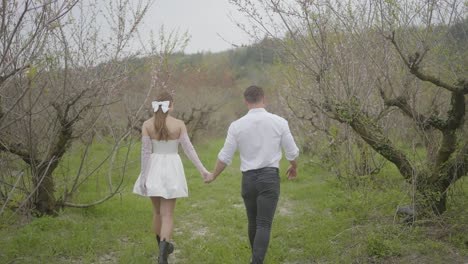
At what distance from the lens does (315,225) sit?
22.0 feet

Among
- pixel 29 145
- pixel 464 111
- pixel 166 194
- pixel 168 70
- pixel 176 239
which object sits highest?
pixel 168 70

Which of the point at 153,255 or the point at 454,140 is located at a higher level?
the point at 454,140

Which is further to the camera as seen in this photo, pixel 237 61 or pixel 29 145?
pixel 237 61

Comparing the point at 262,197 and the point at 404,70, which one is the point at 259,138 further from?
the point at 404,70

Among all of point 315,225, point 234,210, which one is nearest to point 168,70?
point 234,210

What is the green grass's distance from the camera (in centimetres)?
515

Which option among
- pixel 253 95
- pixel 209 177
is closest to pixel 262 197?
pixel 209 177

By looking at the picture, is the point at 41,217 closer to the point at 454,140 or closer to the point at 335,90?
the point at 335,90

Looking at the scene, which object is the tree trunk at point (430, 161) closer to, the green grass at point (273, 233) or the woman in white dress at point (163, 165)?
the green grass at point (273, 233)

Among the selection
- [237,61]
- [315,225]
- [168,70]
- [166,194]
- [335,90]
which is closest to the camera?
[166,194]

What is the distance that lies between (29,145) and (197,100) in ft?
49.3

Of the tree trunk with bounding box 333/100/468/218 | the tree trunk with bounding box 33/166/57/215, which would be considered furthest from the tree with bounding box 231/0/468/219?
the tree trunk with bounding box 33/166/57/215

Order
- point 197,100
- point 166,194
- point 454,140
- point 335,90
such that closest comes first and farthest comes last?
point 166,194 → point 454,140 → point 335,90 → point 197,100

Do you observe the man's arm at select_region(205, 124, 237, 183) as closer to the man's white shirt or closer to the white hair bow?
the man's white shirt
